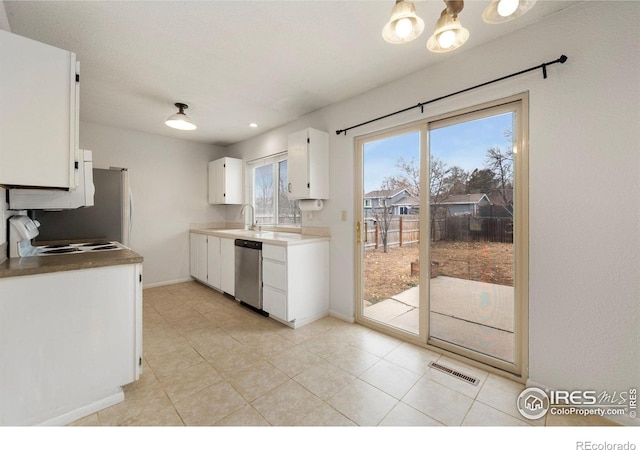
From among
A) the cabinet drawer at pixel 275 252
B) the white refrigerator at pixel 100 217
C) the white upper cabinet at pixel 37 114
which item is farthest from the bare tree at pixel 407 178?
the white refrigerator at pixel 100 217

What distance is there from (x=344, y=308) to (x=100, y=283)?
2.17 metres

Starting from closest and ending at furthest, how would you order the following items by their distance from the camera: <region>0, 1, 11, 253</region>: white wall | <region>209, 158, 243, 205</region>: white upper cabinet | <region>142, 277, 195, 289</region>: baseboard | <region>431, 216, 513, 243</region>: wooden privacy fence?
1. <region>0, 1, 11, 253</region>: white wall
2. <region>431, 216, 513, 243</region>: wooden privacy fence
3. <region>142, 277, 195, 289</region>: baseboard
4. <region>209, 158, 243, 205</region>: white upper cabinet

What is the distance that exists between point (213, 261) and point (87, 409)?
2.39 m

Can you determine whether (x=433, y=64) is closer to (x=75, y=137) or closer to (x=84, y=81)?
(x=75, y=137)

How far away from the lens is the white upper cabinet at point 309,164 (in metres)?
2.94

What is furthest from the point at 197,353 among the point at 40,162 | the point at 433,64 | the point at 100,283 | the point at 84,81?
the point at 433,64

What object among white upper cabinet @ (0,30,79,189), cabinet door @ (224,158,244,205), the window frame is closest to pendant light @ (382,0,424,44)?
white upper cabinet @ (0,30,79,189)

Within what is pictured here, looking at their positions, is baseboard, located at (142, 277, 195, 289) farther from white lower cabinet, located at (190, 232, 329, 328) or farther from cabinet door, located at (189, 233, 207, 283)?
white lower cabinet, located at (190, 232, 329, 328)

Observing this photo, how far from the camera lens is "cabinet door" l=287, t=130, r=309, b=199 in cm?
295

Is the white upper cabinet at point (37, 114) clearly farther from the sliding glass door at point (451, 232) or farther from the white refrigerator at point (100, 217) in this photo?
the sliding glass door at point (451, 232)

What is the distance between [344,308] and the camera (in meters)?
2.92

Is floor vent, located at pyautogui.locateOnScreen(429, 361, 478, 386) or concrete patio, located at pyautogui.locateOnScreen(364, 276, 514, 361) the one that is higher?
concrete patio, located at pyautogui.locateOnScreen(364, 276, 514, 361)

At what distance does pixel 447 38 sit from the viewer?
3.84 ft

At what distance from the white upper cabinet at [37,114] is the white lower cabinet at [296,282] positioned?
1.71m
